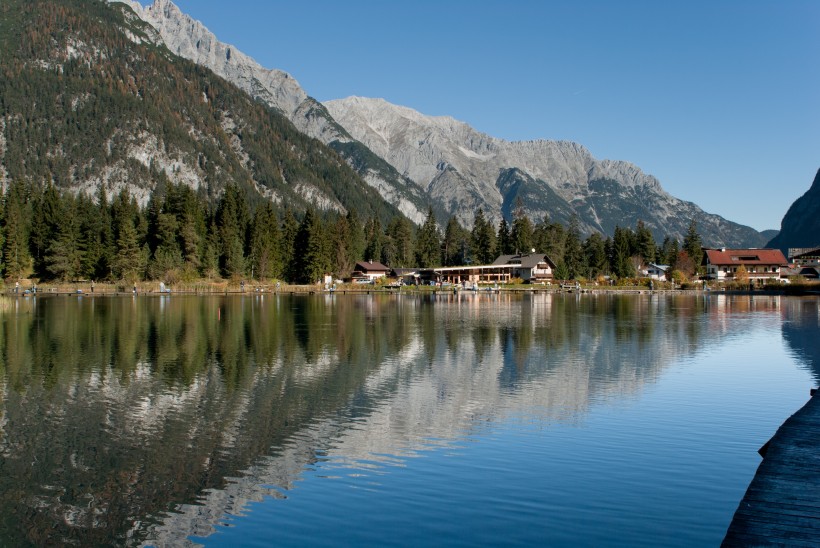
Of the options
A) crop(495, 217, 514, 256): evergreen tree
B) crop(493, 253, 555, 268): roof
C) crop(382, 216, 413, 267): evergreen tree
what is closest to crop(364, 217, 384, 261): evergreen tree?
crop(382, 216, 413, 267): evergreen tree

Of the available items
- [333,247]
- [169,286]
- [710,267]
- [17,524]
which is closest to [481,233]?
[333,247]

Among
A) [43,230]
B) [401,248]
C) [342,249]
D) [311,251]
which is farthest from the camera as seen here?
[401,248]

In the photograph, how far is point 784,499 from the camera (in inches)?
506

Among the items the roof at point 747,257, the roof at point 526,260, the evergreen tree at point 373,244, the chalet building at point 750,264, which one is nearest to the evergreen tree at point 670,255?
the roof at point 747,257

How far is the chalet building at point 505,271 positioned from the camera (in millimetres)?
172250

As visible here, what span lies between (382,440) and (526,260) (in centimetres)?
15532

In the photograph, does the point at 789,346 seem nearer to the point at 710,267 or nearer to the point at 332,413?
the point at 332,413

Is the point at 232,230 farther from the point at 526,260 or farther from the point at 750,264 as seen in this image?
the point at 750,264

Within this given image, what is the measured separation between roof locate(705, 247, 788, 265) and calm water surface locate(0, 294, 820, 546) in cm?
14905

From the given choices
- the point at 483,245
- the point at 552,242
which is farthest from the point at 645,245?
the point at 483,245

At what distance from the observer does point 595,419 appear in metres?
24.2

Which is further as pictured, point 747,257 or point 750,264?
point 747,257

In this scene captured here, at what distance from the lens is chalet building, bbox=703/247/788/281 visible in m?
180

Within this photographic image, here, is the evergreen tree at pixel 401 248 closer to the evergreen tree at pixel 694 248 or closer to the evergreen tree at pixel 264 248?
the evergreen tree at pixel 264 248
